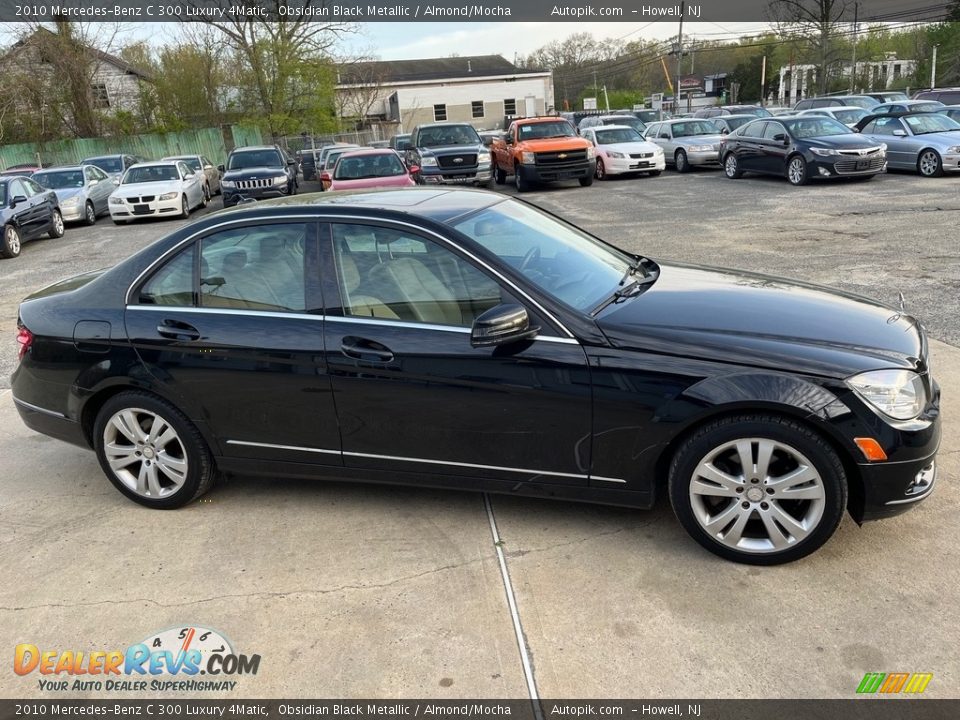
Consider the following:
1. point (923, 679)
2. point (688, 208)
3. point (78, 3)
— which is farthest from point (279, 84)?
point (923, 679)

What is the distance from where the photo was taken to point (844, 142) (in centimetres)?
1673

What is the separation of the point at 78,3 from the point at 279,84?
29.7ft

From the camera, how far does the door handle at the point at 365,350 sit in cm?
371

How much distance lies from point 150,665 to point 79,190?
19.7 metres

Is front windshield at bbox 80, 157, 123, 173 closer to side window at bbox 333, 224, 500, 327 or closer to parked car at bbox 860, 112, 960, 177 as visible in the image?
parked car at bbox 860, 112, 960, 177

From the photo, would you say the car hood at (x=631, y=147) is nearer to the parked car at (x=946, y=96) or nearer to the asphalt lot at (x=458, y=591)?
the parked car at (x=946, y=96)

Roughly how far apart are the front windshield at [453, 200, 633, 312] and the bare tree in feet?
146

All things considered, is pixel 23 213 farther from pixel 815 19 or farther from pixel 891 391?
pixel 815 19

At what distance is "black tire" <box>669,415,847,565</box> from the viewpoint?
3.25 metres

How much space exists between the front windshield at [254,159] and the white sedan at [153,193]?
4.00ft

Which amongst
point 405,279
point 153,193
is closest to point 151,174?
point 153,193

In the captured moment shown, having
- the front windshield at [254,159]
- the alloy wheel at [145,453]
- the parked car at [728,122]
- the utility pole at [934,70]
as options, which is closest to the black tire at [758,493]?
the alloy wheel at [145,453]

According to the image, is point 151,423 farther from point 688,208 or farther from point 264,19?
point 264,19
